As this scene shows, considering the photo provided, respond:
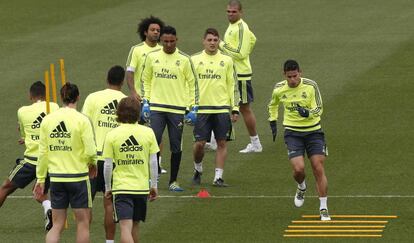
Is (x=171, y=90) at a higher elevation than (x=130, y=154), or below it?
higher

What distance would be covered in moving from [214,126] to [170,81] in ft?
3.78

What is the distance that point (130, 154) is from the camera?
1672cm

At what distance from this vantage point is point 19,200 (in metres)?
21.7

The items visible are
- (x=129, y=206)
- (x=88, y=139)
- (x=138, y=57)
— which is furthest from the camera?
(x=138, y=57)

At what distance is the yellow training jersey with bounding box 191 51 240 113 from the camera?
22.3 metres

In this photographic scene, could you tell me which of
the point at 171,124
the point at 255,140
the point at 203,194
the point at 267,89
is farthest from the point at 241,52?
the point at 267,89

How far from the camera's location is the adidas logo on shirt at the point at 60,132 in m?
17.0

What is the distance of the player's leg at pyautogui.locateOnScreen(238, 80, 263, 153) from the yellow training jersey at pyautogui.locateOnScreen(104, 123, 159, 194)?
811 cm

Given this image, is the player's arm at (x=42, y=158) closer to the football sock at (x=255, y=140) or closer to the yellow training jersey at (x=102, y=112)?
the yellow training jersey at (x=102, y=112)

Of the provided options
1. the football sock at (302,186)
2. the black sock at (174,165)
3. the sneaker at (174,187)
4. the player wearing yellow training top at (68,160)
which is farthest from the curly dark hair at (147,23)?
the player wearing yellow training top at (68,160)

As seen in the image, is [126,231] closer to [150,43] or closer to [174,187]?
[174,187]

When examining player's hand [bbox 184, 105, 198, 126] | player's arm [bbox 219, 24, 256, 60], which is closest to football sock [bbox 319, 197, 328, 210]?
player's hand [bbox 184, 105, 198, 126]

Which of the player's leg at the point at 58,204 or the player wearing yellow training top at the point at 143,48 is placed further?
the player wearing yellow training top at the point at 143,48

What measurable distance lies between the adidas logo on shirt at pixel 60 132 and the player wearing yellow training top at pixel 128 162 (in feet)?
1.88
